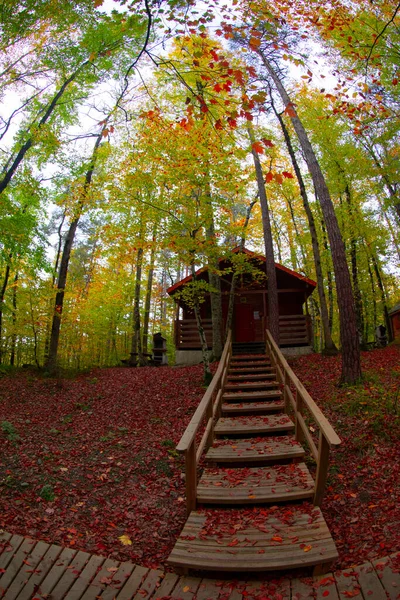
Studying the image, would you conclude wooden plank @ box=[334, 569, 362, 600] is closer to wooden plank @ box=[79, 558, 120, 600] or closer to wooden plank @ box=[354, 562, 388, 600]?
wooden plank @ box=[354, 562, 388, 600]

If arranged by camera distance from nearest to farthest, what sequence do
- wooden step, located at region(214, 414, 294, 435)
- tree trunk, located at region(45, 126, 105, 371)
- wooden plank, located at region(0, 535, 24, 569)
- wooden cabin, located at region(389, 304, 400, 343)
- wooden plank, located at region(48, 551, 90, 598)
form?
1. wooden plank, located at region(48, 551, 90, 598)
2. wooden plank, located at region(0, 535, 24, 569)
3. wooden step, located at region(214, 414, 294, 435)
4. tree trunk, located at region(45, 126, 105, 371)
5. wooden cabin, located at region(389, 304, 400, 343)

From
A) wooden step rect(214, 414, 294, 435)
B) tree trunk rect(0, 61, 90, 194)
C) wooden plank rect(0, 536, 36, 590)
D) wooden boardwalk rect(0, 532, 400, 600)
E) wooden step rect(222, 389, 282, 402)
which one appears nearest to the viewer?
wooden boardwalk rect(0, 532, 400, 600)

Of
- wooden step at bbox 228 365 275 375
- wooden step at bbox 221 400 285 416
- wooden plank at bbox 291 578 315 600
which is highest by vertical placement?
wooden step at bbox 228 365 275 375

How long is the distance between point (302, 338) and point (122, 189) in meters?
10.8

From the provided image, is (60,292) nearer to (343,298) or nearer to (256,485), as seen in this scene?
(343,298)

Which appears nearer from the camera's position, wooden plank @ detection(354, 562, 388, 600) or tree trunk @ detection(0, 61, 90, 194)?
wooden plank @ detection(354, 562, 388, 600)

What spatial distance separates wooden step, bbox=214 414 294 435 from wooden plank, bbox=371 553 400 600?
2.71 meters

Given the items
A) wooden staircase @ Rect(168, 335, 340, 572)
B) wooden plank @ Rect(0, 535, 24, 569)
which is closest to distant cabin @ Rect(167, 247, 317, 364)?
wooden staircase @ Rect(168, 335, 340, 572)

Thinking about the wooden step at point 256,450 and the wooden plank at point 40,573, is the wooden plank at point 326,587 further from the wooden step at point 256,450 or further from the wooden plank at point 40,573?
the wooden plank at point 40,573

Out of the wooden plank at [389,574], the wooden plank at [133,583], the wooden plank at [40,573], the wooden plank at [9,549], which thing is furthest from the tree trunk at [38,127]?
the wooden plank at [389,574]

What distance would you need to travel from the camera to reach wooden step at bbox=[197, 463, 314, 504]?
154 inches

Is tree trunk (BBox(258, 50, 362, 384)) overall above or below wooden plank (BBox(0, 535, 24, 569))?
above

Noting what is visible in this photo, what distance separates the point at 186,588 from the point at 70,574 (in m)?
1.13

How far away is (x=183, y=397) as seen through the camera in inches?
369
